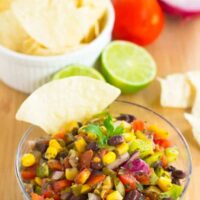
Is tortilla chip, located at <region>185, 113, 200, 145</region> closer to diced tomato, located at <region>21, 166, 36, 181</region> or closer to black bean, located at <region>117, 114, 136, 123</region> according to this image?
black bean, located at <region>117, 114, 136, 123</region>

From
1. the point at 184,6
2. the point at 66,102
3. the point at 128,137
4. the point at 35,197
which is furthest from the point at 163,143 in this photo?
the point at 184,6

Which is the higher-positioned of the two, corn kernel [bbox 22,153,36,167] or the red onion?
corn kernel [bbox 22,153,36,167]

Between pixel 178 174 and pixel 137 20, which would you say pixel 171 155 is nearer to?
pixel 178 174

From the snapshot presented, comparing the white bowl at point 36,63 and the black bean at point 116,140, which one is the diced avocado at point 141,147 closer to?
the black bean at point 116,140

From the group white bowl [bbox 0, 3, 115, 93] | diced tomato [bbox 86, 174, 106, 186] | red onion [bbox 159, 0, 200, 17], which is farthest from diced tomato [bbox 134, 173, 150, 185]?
red onion [bbox 159, 0, 200, 17]

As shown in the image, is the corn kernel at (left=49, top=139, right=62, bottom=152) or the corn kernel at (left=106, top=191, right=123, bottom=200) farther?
the corn kernel at (left=49, top=139, right=62, bottom=152)

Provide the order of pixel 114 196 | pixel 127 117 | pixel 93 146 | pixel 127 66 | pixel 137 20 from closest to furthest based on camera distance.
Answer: pixel 114 196
pixel 93 146
pixel 127 117
pixel 127 66
pixel 137 20

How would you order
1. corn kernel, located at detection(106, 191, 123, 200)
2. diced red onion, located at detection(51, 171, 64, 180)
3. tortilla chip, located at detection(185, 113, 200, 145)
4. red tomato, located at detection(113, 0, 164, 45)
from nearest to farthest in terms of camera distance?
corn kernel, located at detection(106, 191, 123, 200) < diced red onion, located at detection(51, 171, 64, 180) < tortilla chip, located at detection(185, 113, 200, 145) < red tomato, located at detection(113, 0, 164, 45)
